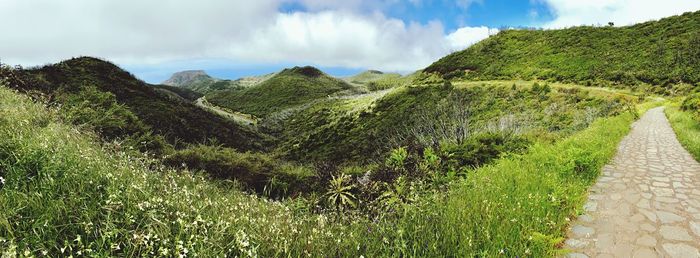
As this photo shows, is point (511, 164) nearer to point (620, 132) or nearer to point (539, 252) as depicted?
point (539, 252)

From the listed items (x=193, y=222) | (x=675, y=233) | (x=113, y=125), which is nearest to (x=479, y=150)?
(x=675, y=233)

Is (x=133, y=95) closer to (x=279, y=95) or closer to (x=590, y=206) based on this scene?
(x=590, y=206)

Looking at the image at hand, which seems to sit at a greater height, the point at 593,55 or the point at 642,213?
the point at 593,55

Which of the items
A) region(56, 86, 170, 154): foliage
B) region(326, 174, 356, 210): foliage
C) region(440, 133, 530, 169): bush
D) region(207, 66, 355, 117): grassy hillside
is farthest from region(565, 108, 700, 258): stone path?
region(207, 66, 355, 117): grassy hillside

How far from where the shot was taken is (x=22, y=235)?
3246 mm

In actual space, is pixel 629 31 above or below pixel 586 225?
above

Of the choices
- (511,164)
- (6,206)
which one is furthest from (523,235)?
(6,206)

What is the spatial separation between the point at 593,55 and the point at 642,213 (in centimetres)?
6737

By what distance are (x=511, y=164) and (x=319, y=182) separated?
15.4ft

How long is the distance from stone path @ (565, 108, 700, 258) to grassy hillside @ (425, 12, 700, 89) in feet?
155

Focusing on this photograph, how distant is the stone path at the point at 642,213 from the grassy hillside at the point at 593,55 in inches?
1864

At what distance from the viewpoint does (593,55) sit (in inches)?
2413

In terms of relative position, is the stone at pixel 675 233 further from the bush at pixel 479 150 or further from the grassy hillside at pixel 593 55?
the grassy hillside at pixel 593 55

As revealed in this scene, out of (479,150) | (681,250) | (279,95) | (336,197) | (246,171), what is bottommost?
(246,171)
